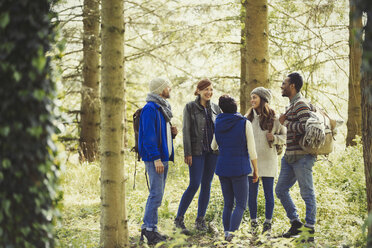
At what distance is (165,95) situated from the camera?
550 centimetres

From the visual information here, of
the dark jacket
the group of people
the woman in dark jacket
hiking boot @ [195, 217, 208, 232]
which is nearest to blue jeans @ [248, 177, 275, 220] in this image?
the group of people

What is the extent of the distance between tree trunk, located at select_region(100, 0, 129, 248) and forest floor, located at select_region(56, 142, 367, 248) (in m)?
0.54

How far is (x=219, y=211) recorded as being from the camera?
21.2ft

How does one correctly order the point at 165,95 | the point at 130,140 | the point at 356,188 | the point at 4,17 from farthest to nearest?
the point at 130,140 → the point at 356,188 → the point at 165,95 → the point at 4,17

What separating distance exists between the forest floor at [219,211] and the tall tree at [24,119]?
5.50 ft

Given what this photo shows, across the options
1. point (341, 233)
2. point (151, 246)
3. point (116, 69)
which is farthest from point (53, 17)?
point (341, 233)

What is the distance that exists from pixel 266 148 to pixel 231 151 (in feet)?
2.58

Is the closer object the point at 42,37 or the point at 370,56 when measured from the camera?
the point at 370,56

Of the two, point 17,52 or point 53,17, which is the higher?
point 53,17

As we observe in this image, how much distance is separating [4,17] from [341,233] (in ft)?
14.5

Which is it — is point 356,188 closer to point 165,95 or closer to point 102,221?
point 165,95

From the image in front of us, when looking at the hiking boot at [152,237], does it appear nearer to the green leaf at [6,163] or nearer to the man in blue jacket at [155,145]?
the man in blue jacket at [155,145]

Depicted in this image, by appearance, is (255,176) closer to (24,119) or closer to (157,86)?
(157,86)

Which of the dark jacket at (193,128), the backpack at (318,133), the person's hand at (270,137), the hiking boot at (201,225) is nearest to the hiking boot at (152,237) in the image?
the hiking boot at (201,225)
